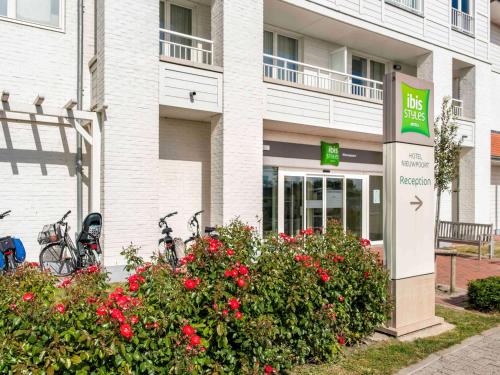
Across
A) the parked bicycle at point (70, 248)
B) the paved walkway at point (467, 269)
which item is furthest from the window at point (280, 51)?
the parked bicycle at point (70, 248)

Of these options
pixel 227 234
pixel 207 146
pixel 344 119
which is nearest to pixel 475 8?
pixel 344 119

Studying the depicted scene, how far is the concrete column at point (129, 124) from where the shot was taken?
8.84 m

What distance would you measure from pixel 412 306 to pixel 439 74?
42.2ft

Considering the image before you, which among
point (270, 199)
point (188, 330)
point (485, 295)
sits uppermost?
point (270, 199)

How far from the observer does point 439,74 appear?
51.8 feet

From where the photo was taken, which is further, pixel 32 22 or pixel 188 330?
pixel 32 22

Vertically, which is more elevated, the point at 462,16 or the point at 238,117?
the point at 462,16

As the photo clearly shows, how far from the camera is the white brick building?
900 cm

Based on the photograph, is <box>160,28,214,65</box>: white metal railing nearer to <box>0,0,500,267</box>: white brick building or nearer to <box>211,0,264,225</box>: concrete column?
<box>0,0,500,267</box>: white brick building

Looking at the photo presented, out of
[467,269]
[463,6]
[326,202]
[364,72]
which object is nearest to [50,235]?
[326,202]

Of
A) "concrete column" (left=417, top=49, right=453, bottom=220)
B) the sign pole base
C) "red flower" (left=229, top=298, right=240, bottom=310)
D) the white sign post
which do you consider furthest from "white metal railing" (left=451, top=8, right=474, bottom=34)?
"red flower" (left=229, top=298, right=240, bottom=310)

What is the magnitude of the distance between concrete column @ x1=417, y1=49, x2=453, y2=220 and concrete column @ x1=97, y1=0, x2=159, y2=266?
36.0 ft

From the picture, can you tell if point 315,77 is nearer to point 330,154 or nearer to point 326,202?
point 330,154

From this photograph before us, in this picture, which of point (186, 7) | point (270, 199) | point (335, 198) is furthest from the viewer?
point (335, 198)
